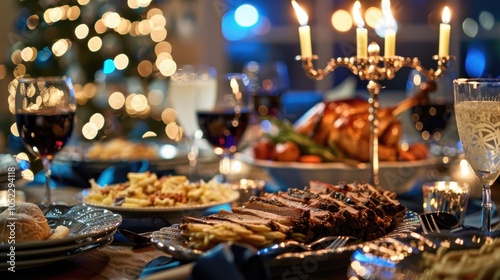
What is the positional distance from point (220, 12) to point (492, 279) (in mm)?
5264

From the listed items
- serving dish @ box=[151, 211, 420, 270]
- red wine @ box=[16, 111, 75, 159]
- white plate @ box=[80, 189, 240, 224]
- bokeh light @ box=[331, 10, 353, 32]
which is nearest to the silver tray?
serving dish @ box=[151, 211, 420, 270]

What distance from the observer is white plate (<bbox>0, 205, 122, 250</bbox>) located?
3.26 feet

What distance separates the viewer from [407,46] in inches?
217

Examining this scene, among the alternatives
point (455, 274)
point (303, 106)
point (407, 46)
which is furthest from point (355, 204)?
point (407, 46)

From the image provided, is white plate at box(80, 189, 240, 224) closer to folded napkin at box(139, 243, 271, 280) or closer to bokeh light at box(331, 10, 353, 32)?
folded napkin at box(139, 243, 271, 280)

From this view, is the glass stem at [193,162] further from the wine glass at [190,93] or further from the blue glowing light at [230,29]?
the blue glowing light at [230,29]

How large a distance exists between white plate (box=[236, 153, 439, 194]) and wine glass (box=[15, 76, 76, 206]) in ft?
1.97

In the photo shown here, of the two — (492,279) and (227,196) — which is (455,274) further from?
(227,196)

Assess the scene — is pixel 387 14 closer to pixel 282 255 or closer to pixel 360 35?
pixel 360 35

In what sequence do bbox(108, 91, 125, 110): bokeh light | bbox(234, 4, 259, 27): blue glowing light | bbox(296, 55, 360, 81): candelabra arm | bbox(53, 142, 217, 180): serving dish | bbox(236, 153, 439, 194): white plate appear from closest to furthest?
bbox(296, 55, 360, 81): candelabra arm → bbox(236, 153, 439, 194): white plate → bbox(53, 142, 217, 180): serving dish → bbox(108, 91, 125, 110): bokeh light → bbox(234, 4, 259, 27): blue glowing light

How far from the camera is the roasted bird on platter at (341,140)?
1.93 meters

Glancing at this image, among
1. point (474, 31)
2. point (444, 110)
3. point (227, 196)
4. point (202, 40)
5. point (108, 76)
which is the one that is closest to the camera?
point (227, 196)

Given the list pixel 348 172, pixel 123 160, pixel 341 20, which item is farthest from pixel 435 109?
pixel 341 20

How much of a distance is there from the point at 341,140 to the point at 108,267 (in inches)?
40.1
